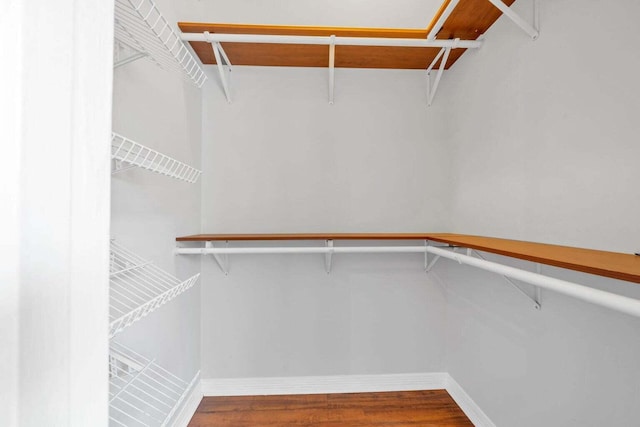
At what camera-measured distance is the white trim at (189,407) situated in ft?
4.67

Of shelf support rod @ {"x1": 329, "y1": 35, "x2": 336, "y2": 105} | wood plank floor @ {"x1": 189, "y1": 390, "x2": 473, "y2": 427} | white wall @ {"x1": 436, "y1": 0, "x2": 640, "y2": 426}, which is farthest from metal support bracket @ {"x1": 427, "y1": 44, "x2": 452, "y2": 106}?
wood plank floor @ {"x1": 189, "y1": 390, "x2": 473, "y2": 427}

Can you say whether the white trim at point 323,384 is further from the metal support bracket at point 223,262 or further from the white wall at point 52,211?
the white wall at point 52,211

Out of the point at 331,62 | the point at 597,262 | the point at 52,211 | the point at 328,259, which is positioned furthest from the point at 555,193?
the point at 52,211

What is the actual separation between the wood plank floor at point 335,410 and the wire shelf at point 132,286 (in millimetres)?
877

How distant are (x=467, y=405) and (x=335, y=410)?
0.70 meters

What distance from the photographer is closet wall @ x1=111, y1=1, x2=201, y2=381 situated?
1.03 metres

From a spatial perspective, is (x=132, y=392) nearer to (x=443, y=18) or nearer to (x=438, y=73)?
(x=443, y=18)

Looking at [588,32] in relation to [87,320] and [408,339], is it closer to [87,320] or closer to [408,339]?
[87,320]

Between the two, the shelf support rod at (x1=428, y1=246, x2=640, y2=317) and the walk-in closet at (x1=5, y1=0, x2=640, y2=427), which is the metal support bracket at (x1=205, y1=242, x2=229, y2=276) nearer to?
the walk-in closet at (x1=5, y1=0, x2=640, y2=427)

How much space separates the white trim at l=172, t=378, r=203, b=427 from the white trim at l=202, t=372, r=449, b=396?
0.20 ft

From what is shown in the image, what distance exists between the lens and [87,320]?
267 millimetres

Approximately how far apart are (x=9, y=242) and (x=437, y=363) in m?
2.07

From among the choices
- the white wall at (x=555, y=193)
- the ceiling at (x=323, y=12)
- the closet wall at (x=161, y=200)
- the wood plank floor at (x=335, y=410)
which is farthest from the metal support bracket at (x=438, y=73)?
the wood plank floor at (x=335, y=410)

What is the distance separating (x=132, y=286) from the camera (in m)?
1.04
